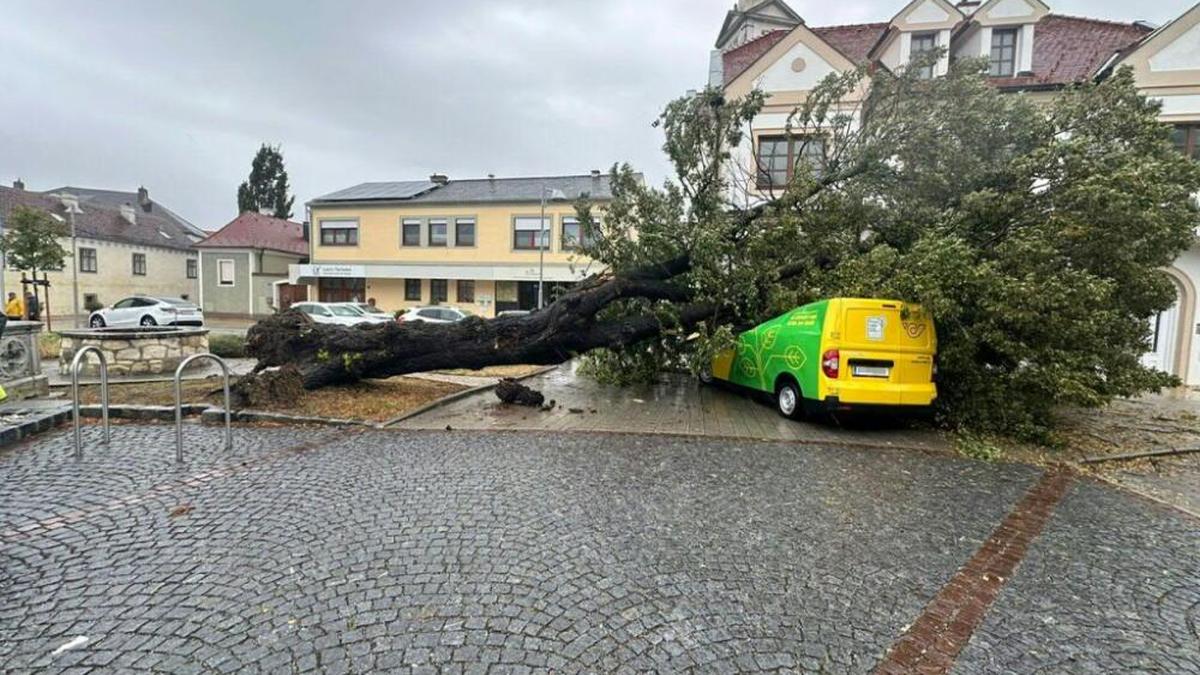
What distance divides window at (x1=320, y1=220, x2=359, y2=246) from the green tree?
26587mm

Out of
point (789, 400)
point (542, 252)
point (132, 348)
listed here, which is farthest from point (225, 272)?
point (789, 400)

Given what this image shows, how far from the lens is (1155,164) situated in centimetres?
680

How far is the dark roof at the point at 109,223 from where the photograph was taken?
33406 millimetres

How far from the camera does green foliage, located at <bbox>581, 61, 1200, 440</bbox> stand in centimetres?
672

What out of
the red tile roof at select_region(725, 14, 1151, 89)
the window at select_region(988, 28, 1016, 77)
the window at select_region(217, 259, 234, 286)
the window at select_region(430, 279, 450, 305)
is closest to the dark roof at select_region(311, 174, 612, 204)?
the window at select_region(430, 279, 450, 305)

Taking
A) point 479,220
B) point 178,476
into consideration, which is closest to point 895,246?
point 178,476

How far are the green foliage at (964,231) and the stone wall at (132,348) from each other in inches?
345

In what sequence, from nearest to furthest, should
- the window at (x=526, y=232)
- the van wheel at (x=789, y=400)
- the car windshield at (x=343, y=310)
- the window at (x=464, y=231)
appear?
the van wheel at (x=789, y=400), the car windshield at (x=343, y=310), the window at (x=526, y=232), the window at (x=464, y=231)

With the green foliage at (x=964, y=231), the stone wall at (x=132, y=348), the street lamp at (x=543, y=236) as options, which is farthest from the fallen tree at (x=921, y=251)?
the street lamp at (x=543, y=236)

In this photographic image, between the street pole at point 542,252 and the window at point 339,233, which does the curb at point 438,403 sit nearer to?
the street pole at point 542,252

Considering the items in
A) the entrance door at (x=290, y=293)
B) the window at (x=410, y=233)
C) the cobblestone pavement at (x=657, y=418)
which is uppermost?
the window at (x=410, y=233)

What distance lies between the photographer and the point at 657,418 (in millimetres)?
8180

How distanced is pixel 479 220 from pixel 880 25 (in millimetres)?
19292

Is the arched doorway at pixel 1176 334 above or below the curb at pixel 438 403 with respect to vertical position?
above
